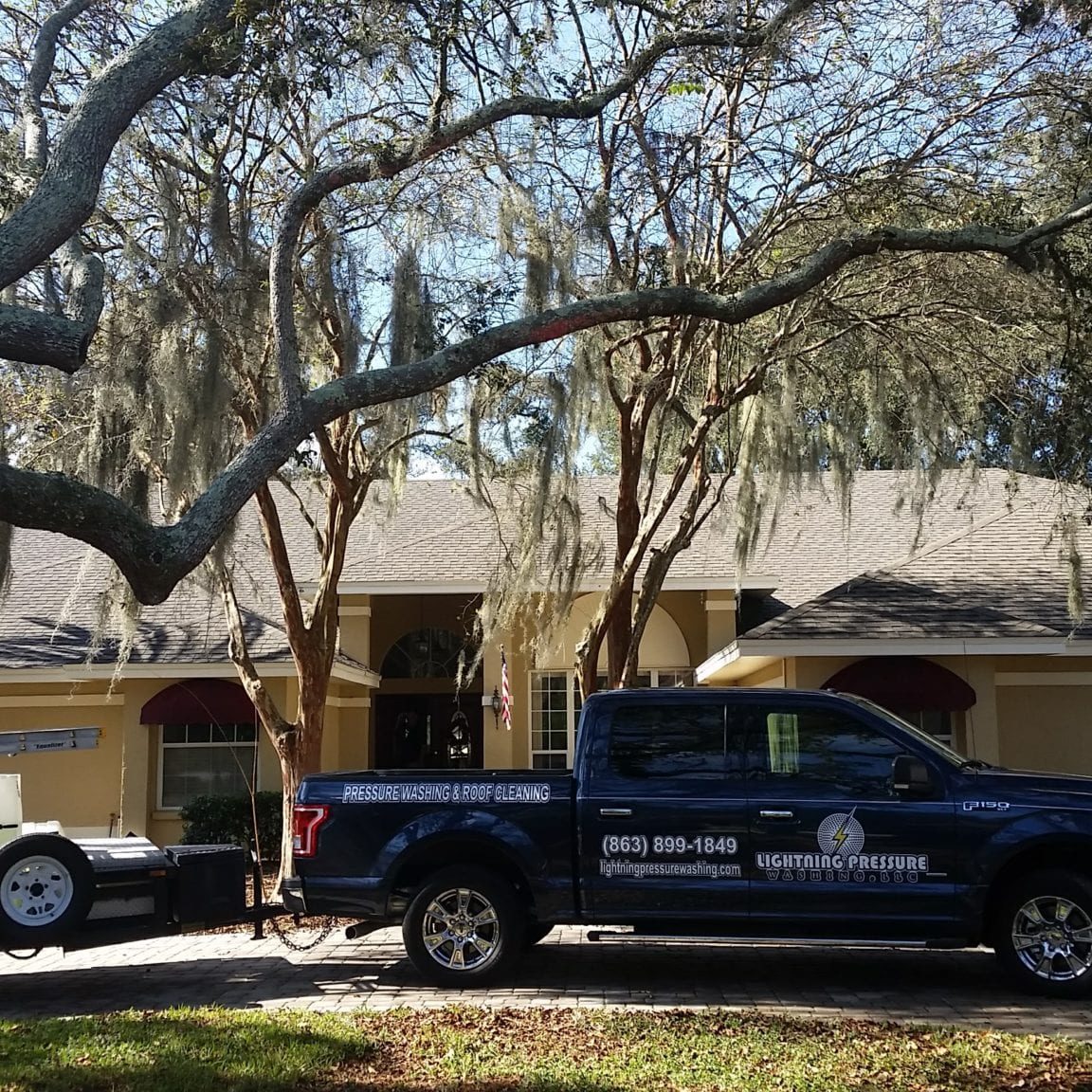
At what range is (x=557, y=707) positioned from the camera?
715 inches

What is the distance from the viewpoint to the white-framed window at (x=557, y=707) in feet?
59.0

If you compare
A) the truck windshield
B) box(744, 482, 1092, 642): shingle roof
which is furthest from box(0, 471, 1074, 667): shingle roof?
the truck windshield

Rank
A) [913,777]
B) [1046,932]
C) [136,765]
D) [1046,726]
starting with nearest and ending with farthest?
[1046,932]
[913,777]
[1046,726]
[136,765]

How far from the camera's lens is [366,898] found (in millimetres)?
8547

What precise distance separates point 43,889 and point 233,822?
6681 mm

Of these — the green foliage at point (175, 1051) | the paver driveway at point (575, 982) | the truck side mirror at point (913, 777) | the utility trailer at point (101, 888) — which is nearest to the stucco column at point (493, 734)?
the paver driveway at point (575, 982)

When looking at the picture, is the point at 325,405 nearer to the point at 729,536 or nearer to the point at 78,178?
the point at 78,178

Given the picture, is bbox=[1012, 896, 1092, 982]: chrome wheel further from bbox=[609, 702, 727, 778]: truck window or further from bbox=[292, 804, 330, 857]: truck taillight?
bbox=[292, 804, 330, 857]: truck taillight

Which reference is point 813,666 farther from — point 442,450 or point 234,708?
point 234,708

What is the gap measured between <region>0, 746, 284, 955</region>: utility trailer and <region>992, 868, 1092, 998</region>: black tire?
5.38 meters

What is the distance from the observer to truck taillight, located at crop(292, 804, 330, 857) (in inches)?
340

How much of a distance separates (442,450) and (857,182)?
5795 millimetres

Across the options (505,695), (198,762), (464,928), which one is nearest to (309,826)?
(464,928)

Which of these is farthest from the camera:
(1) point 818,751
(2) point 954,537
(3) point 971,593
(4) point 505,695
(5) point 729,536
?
(5) point 729,536
